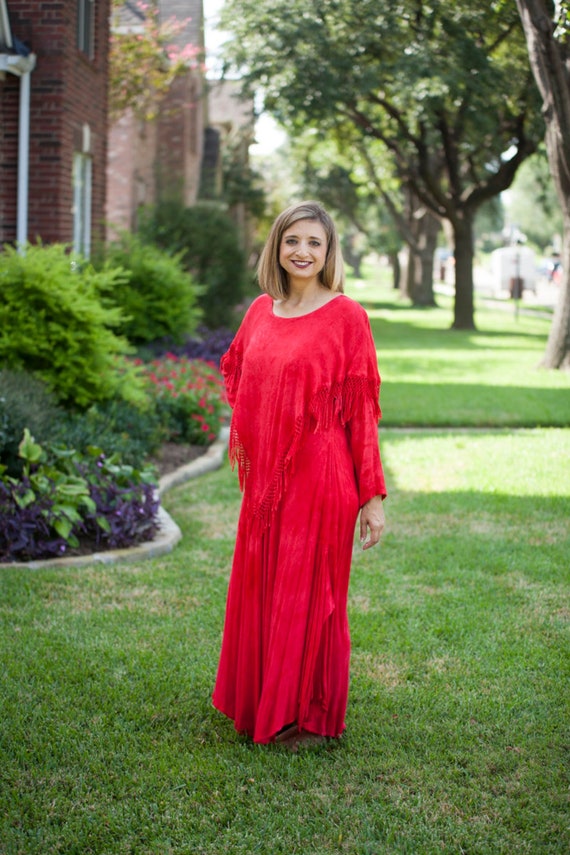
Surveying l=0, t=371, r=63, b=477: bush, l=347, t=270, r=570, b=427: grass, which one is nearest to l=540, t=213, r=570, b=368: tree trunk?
l=347, t=270, r=570, b=427: grass

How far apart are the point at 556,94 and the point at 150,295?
6322mm

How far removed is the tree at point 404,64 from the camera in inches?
828

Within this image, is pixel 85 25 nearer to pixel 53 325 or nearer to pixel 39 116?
pixel 39 116

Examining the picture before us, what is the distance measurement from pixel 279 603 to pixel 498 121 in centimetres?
2291

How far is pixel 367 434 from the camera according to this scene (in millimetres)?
3699

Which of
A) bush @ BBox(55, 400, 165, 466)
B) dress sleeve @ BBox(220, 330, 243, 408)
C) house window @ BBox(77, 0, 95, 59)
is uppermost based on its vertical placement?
house window @ BBox(77, 0, 95, 59)

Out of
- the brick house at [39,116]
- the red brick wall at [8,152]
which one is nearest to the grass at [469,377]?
the brick house at [39,116]

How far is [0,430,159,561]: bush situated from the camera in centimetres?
582

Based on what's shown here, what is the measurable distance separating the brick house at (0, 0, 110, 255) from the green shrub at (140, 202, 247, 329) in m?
5.60

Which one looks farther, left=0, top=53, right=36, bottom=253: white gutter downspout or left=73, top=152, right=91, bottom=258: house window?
left=73, top=152, right=91, bottom=258: house window

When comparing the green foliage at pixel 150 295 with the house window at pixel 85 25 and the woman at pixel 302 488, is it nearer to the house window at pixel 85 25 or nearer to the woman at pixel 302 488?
the house window at pixel 85 25

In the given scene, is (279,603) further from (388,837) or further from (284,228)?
(284,228)

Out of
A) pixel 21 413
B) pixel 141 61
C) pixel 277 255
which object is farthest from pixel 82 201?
pixel 277 255

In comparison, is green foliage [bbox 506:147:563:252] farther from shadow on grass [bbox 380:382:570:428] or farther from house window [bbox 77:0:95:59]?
house window [bbox 77:0:95:59]
